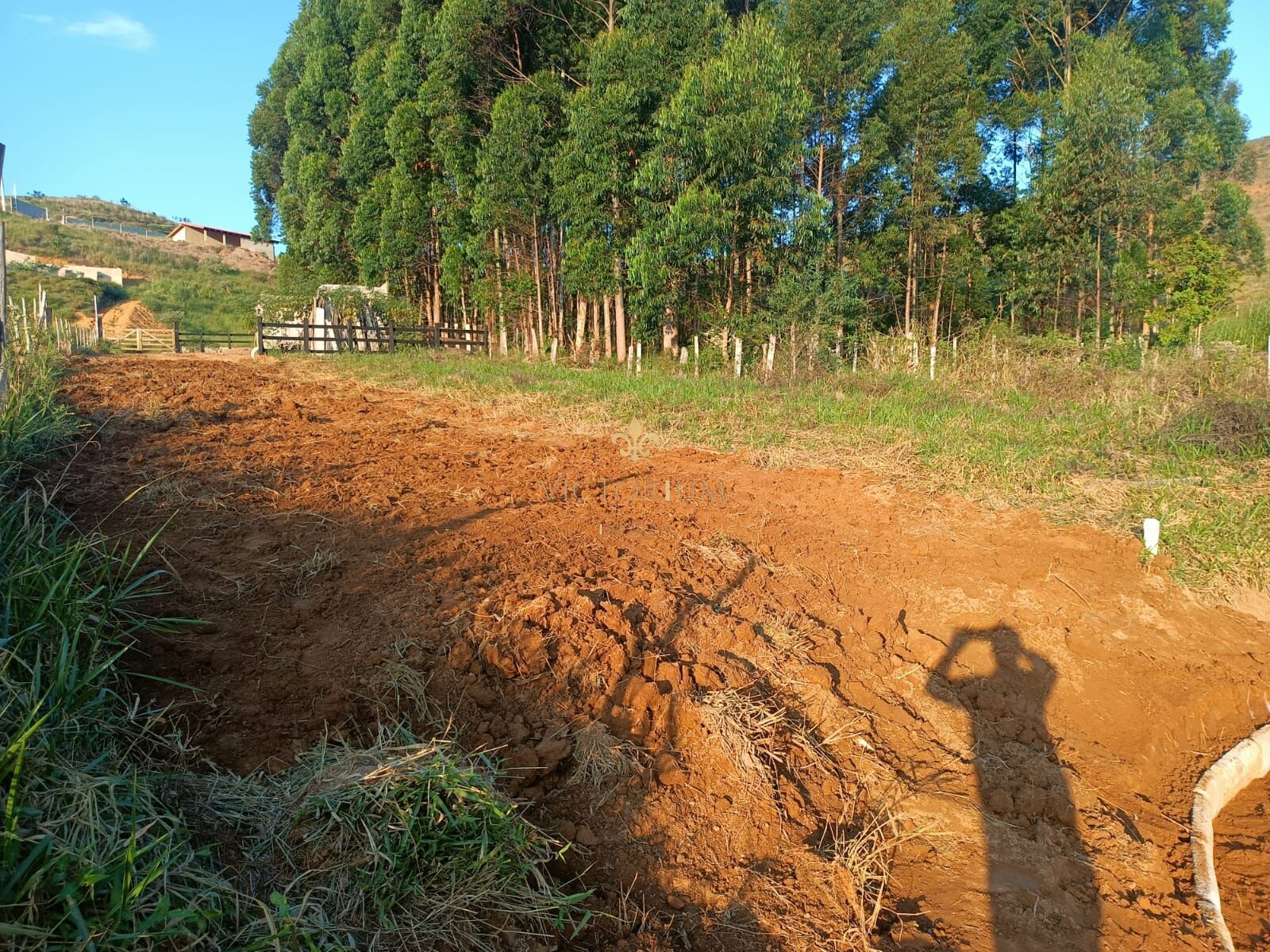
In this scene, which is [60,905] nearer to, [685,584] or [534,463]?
[685,584]

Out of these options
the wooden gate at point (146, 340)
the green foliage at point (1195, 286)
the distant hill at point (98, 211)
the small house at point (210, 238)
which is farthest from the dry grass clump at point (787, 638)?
the distant hill at point (98, 211)

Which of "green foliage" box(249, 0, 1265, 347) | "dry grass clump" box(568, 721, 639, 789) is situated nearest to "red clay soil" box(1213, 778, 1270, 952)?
"dry grass clump" box(568, 721, 639, 789)

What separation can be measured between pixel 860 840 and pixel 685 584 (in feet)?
5.77

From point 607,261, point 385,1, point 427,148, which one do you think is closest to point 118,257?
point 385,1

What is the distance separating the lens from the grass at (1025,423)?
18.0 ft

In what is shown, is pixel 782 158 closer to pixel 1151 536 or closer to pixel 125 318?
pixel 1151 536

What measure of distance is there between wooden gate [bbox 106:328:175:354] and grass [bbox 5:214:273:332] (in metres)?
A: 2.94

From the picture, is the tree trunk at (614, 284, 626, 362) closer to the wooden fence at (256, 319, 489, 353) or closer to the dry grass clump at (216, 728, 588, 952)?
the wooden fence at (256, 319, 489, 353)

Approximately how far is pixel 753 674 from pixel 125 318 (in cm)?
3805

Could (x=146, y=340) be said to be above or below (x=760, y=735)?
above

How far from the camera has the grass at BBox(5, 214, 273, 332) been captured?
35344 mm

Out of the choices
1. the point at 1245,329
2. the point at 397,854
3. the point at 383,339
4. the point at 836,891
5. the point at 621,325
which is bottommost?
the point at 836,891

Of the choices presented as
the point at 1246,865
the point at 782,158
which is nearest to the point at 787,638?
the point at 1246,865

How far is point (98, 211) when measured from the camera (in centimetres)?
6619
